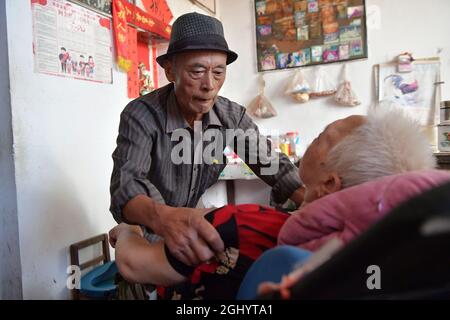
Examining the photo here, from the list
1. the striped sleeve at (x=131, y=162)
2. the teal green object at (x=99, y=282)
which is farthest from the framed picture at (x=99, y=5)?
the teal green object at (x=99, y=282)

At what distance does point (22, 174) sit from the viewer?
1509 millimetres

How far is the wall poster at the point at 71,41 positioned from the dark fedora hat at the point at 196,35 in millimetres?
663

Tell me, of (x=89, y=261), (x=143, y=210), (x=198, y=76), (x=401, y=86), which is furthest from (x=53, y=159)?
(x=401, y=86)

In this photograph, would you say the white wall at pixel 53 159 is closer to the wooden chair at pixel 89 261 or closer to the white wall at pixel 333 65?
the wooden chair at pixel 89 261

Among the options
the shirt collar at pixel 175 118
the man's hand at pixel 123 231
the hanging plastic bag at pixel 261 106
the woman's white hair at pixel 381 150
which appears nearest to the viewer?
the woman's white hair at pixel 381 150

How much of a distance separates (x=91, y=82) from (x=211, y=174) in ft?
2.78

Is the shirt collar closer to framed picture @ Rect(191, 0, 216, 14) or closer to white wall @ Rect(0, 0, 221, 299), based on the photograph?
white wall @ Rect(0, 0, 221, 299)

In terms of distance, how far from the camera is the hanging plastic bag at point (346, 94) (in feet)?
10.3

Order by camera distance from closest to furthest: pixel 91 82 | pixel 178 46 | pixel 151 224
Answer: pixel 151 224 < pixel 178 46 < pixel 91 82

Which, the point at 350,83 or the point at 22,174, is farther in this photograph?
the point at 350,83

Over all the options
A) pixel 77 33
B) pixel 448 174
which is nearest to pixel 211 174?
pixel 77 33

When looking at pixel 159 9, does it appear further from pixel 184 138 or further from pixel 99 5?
pixel 184 138

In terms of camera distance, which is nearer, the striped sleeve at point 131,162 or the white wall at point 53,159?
the striped sleeve at point 131,162
